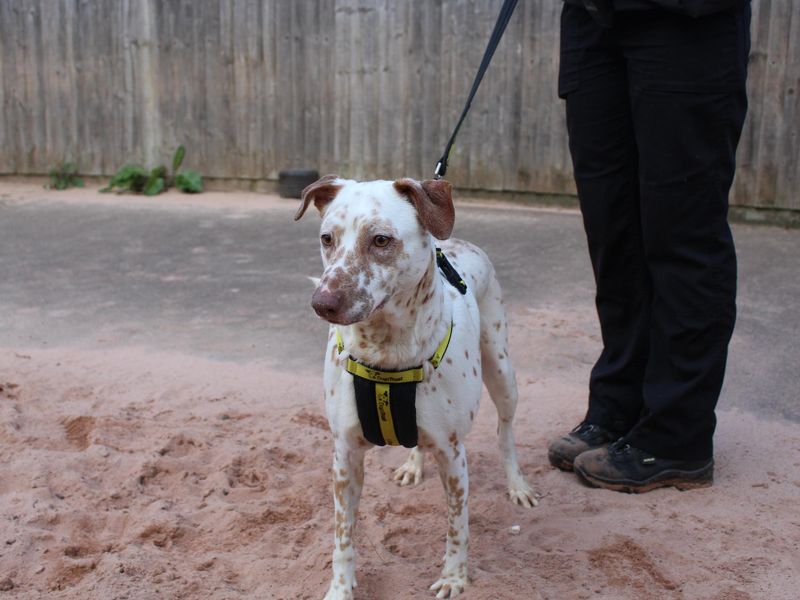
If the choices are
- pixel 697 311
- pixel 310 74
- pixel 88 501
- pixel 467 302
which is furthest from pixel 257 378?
pixel 310 74

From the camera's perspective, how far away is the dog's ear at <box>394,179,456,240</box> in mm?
2715

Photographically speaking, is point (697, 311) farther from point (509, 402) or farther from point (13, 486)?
point (13, 486)

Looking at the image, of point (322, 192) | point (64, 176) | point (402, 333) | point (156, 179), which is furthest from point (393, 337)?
point (64, 176)

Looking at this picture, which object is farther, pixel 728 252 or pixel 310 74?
pixel 310 74

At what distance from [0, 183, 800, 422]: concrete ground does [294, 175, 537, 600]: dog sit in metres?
2.13

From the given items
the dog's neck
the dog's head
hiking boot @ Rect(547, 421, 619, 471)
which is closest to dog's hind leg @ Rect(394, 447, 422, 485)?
hiking boot @ Rect(547, 421, 619, 471)

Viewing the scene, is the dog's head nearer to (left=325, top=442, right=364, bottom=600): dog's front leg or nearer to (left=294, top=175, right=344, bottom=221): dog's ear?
(left=294, top=175, right=344, bottom=221): dog's ear

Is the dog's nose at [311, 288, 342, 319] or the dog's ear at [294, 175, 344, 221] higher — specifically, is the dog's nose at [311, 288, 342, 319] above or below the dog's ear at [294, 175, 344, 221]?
below

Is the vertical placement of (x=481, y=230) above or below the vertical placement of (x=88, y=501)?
above

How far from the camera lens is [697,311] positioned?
11.7 feet

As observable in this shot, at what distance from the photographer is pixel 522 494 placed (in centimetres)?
366

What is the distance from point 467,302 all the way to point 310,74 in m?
7.78

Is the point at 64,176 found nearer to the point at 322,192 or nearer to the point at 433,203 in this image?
the point at 322,192

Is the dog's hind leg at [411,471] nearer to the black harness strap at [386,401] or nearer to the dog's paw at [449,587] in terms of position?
the dog's paw at [449,587]
